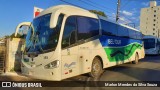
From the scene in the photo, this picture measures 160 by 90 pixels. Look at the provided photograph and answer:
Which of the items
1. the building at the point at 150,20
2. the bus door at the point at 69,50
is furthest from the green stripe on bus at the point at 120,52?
the building at the point at 150,20

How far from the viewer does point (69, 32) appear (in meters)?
10.5

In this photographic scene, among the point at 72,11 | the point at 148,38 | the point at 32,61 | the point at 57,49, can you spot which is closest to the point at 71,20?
the point at 72,11

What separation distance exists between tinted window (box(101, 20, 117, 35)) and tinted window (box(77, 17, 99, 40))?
82 centimetres

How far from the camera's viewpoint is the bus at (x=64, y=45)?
966cm

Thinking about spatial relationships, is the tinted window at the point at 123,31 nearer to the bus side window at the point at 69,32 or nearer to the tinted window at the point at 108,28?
the tinted window at the point at 108,28

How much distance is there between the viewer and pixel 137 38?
883 inches

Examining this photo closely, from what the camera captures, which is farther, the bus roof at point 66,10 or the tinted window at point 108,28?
the tinted window at point 108,28

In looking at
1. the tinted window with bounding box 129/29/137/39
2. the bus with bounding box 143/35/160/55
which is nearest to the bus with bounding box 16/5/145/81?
the tinted window with bounding box 129/29/137/39

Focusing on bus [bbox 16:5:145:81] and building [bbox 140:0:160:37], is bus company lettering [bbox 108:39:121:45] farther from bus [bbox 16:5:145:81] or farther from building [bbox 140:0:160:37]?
building [bbox 140:0:160:37]

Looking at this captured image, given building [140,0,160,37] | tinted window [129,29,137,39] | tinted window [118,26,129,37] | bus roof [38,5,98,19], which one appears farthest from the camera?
building [140,0,160,37]

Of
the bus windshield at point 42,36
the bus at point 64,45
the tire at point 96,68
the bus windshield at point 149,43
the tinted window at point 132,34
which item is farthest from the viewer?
the bus windshield at point 149,43

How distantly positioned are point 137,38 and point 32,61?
563 inches

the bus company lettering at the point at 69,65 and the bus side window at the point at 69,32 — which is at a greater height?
the bus side window at the point at 69,32

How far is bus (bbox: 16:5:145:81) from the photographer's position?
380 inches
